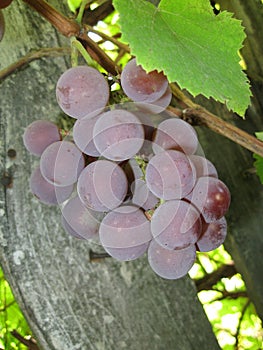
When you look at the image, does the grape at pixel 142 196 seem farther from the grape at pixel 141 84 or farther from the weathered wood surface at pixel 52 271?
the weathered wood surface at pixel 52 271

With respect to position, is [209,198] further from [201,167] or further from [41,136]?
[41,136]

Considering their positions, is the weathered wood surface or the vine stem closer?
the vine stem

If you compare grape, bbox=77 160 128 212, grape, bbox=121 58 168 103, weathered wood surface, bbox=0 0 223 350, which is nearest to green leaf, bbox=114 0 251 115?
grape, bbox=121 58 168 103

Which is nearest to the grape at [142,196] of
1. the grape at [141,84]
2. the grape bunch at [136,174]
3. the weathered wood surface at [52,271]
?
the grape bunch at [136,174]

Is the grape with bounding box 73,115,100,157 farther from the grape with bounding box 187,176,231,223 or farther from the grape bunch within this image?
the grape with bounding box 187,176,231,223

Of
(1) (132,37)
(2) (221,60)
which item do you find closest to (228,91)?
(2) (221,60)

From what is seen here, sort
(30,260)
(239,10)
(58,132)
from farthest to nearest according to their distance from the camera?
1. (239,10)
2. (30,260)
3. (58,132)

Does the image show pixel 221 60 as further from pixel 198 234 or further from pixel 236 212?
pixel 236 212
